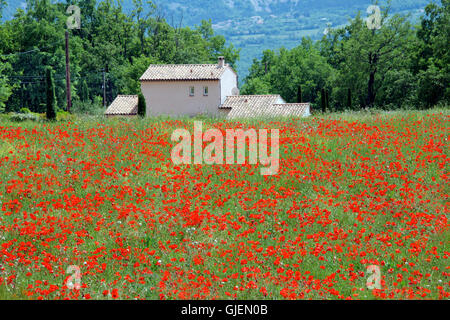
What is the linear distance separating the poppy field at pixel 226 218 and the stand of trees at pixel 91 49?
167ft

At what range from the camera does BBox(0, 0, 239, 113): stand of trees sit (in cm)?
6494

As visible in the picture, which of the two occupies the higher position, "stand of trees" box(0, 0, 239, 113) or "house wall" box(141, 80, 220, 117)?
"stand of trees" box(0, 0, 239, 113)

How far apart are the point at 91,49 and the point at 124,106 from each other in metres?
28.9

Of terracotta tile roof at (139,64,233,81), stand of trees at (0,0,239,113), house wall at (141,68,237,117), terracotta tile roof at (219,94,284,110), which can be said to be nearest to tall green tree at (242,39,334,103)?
stand of trees at (0,0,239,113)

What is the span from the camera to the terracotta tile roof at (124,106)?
4769cm

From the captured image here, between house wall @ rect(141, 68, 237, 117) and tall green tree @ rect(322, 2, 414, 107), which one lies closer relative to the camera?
house wall @ rect(141, 68, 237, 117)

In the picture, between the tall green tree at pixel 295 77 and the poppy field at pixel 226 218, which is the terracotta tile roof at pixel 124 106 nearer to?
the tall green tree at pixel 295 77

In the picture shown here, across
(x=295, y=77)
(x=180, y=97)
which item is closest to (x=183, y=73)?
(x=180, y=97)

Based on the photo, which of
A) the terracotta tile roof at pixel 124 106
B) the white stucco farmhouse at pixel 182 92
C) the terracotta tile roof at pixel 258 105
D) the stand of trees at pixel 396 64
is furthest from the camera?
the white stucco farmhouse at pixel 182 92

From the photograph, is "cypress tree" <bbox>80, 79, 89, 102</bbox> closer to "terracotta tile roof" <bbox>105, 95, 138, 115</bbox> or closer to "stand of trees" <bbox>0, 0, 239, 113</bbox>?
"stand of trees" <bbox>0, 0, 239, 113</bbox>

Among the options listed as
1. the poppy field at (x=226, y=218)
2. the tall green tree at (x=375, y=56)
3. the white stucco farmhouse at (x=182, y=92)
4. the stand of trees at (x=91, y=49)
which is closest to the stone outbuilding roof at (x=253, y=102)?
the white stucco farmhouse at (x=182, y=92)

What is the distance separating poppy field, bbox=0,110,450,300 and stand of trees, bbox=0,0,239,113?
5090cm
